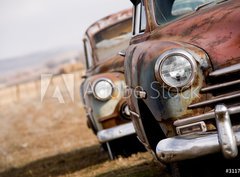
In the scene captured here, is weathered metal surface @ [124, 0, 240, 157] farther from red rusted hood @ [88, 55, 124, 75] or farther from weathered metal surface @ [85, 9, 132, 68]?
weathered metal surface @ [85, 9, 132, 68]

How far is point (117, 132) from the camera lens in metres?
6.40

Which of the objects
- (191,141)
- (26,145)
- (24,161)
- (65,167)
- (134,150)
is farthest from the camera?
(26,145)

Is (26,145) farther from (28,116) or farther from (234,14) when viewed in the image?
(234,14)

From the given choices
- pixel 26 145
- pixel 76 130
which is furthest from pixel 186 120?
pixel 76 130

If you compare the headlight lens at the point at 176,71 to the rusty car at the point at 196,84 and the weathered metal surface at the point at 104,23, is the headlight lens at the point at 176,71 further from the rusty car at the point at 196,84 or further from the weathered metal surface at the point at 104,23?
the weathered metal surface at the point at 104,23

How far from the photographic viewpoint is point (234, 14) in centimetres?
353

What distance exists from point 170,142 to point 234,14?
0.94 meters

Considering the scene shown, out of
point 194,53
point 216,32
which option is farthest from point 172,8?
point 194,53

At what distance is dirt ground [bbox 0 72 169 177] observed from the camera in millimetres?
6520

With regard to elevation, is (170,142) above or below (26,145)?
above

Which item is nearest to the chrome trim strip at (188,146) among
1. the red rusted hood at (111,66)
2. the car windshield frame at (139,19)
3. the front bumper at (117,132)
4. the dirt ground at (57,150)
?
the car windshield frame at (139,19)

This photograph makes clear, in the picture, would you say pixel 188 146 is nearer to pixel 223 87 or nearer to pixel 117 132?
pixel 223 87

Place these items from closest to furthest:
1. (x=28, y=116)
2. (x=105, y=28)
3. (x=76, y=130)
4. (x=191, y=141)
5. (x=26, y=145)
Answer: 1. (x=191, y=141)
2. (x=105, y=28)
3. (x=26, y=145)
4. (x=76, y=130)
5. (x=28, y=116)

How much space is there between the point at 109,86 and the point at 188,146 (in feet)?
11.2
